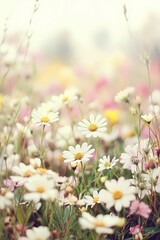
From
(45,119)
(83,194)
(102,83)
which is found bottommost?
(102,83)

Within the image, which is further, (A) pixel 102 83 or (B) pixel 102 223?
(A) pixel 102 83

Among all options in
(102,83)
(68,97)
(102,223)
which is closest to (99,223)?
(102,223)

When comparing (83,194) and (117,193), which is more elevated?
(117,193)

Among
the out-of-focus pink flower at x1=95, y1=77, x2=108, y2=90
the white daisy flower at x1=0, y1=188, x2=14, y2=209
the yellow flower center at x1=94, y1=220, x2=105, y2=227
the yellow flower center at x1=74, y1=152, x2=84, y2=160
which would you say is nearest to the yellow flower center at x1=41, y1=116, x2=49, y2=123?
the yellow flower center at x1=74, y1=152, x2=84, y2=160

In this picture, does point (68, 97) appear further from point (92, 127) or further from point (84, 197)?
point (84, 197)

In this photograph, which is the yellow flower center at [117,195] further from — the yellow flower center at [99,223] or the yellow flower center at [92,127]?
the yellow flower center at [92,127]

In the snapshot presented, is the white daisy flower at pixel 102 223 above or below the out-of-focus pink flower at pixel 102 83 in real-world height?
above

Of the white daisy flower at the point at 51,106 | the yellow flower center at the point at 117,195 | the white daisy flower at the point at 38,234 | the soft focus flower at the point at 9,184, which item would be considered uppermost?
the yellow flower center at the point at 117,195

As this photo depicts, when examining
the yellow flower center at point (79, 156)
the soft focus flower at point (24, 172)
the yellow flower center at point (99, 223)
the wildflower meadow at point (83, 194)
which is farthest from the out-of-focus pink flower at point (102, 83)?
the yellow flower center at point (99, 223)

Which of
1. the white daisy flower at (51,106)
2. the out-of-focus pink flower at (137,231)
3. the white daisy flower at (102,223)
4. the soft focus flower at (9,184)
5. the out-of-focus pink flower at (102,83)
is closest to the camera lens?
the white daisy flower at (102,223)
